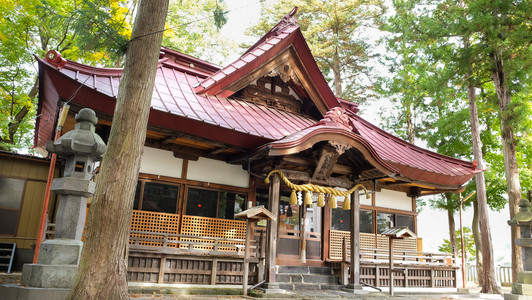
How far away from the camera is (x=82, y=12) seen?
592 centimetres

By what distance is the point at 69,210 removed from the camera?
17.3ft

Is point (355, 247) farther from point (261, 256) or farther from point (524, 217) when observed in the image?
point (524, 217)

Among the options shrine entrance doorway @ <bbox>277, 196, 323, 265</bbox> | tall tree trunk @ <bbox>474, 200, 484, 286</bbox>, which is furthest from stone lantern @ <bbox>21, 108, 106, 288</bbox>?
tall tree trunk @ <bbox>474, 200, 484, 286</bbox>

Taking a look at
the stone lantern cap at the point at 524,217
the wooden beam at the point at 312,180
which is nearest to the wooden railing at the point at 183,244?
the wooden beam at the point at 312,180

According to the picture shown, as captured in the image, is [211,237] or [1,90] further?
[1,90]

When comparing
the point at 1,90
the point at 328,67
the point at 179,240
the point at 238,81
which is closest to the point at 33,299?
the point at 179,240

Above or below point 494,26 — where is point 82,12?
below

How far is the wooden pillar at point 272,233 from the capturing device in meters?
8.80

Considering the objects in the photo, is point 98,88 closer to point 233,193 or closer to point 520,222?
point 233,193

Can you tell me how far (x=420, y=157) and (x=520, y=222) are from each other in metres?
4.20

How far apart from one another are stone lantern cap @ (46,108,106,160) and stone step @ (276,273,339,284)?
6167 mm

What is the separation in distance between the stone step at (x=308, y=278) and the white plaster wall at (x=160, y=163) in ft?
12.7

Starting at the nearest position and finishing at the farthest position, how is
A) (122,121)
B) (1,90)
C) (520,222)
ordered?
(122,121) < (520,222) < (1,90)

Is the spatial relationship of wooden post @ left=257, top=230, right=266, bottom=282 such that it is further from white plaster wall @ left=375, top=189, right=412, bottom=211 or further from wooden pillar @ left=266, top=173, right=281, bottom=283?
white plaster wall @ left=375, top=189, right=412, bottom=211
